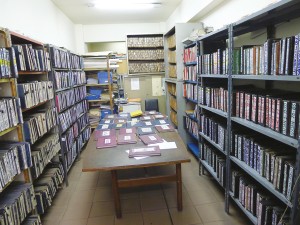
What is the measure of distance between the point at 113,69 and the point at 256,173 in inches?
166

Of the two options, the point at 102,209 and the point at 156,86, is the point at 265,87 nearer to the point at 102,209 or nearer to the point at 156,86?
the point at 102,209

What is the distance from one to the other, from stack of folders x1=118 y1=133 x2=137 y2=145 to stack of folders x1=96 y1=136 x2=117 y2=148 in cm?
7

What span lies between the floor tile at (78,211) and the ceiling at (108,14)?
3.38 metres

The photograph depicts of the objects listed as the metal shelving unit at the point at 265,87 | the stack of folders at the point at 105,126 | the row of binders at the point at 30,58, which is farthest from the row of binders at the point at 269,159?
the row of binders at the point at 30,58

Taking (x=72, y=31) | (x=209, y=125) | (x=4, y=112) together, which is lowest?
(x=209, y=125)

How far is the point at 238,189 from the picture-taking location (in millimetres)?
2049

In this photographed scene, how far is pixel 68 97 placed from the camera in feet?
11.4

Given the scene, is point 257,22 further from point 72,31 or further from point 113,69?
point 72,31

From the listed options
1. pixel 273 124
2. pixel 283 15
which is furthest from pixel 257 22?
pixel 273 124

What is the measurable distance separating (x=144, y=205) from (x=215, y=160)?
0.95 m

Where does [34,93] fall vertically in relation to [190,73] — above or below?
below

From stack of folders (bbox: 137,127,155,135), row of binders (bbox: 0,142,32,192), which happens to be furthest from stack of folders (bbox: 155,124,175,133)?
row of binders (bbox: 0,142,32,192)

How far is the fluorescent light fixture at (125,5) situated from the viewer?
4.02m

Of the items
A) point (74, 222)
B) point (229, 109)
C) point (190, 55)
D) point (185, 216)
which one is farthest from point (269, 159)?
point (190, 55)
